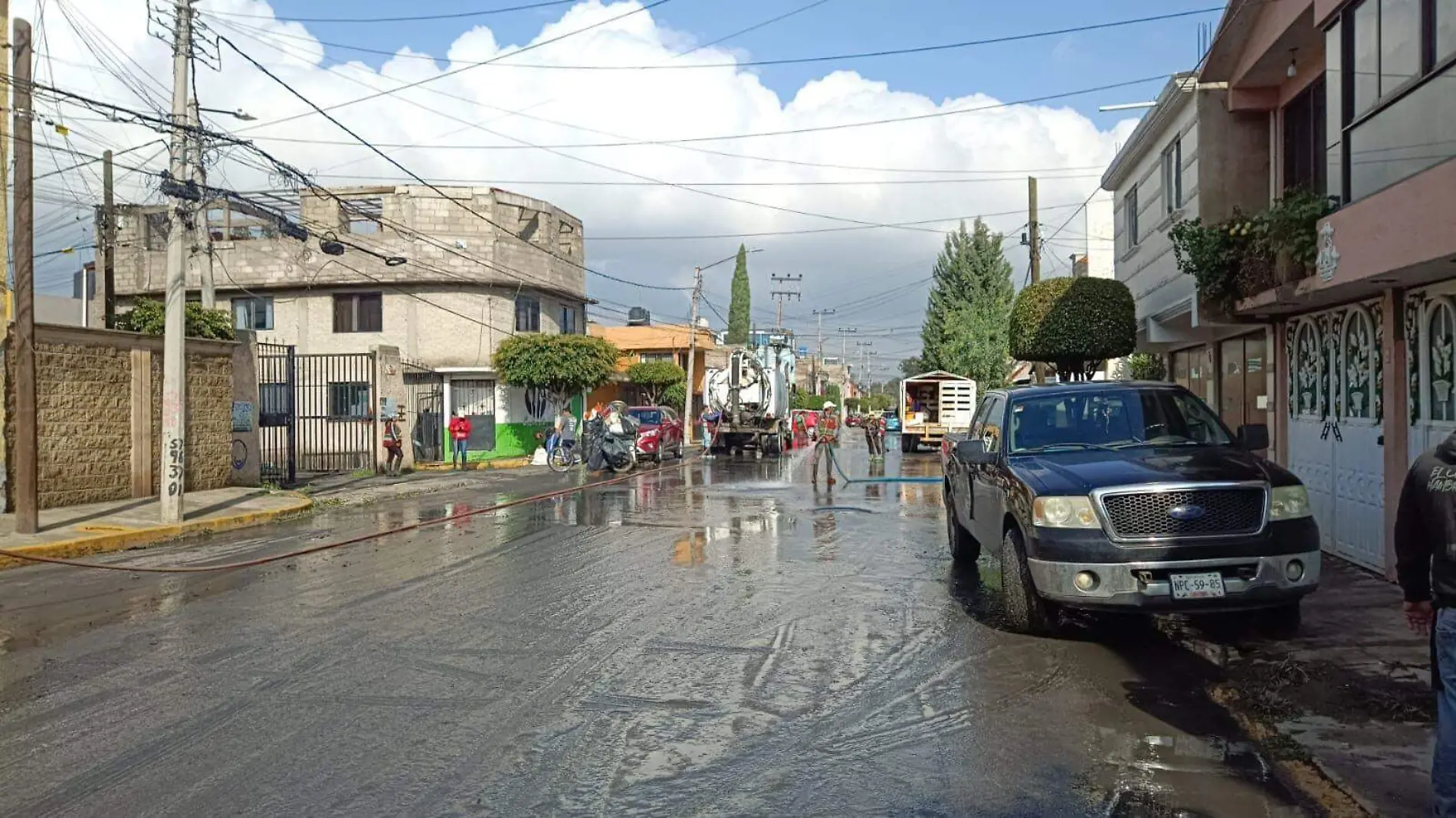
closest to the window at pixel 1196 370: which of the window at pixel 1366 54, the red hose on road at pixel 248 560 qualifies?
the window at pixel 1366 54

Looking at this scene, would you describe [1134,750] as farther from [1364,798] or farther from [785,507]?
[785,507]

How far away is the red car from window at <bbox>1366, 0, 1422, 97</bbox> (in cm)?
2190

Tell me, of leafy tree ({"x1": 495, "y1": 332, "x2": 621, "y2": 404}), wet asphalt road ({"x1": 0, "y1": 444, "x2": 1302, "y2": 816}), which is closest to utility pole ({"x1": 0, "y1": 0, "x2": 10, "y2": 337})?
wet asphalt road ({"x1": 0, "y1": 444, "x2": 1302, "y2": 816})

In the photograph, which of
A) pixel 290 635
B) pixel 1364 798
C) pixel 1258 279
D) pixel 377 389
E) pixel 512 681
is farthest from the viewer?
pixel 377 389

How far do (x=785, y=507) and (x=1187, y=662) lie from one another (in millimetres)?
10729

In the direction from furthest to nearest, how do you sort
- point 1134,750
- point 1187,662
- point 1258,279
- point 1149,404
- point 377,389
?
1. point 377,389
2. point 1258,279
3. point 1149,404
4. point 1187,662
5. point 1134,750

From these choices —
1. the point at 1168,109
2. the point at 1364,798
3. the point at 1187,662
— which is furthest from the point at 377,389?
the point at 1364,798

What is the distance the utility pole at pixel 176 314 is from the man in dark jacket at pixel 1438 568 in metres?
14.6

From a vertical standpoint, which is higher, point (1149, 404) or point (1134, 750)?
point (1149, 404)

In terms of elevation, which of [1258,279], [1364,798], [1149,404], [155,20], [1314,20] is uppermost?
[155,20]

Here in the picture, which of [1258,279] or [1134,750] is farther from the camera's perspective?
[1258,279]

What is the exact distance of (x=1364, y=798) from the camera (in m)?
4.54

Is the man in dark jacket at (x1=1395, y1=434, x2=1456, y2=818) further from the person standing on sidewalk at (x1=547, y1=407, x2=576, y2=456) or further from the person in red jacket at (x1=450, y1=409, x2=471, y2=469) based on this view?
the person in red jacket at (x1=450, y1=409, x2=471, y2=469)

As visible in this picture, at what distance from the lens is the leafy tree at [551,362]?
1335 inches
